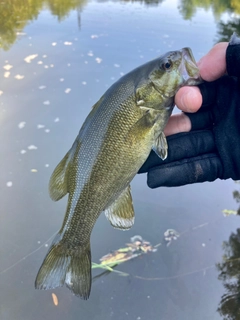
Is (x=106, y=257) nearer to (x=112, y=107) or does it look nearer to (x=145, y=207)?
(x=145, y=207)

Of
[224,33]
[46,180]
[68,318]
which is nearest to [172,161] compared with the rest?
[68,318]

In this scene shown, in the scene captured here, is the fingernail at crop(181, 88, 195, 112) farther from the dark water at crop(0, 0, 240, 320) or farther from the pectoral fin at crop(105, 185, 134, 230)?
the dark water at crop(0, 0, 240, 320)

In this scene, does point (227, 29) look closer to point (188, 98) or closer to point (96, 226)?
point (96, 226)

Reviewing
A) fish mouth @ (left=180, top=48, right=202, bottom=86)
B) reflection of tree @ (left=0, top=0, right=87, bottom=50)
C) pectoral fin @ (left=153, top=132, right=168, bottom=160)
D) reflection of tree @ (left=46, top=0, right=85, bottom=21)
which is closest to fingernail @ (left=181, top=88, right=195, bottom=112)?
fish mouth @ (left=180, top=48, right=202, bottom=86)

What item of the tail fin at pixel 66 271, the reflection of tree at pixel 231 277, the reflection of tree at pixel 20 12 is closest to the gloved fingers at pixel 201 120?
the tail fin at pixel 66 271

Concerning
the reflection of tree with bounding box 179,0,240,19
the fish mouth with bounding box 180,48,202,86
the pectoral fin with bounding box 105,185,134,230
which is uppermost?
the fish mouth with bounding box 180,48,202,86

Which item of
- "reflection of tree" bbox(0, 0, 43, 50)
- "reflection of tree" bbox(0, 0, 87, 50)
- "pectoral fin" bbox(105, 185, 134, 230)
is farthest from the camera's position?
"reflection of tree" bbox(0, 0, 87, 50)

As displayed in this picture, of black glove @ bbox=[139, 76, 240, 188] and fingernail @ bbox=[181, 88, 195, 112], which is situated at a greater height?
fingernail @ bbox=[181, 88, 195, 112]
